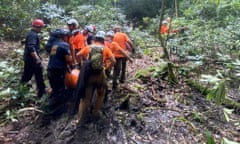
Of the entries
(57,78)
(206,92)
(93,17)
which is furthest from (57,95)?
(93,17)

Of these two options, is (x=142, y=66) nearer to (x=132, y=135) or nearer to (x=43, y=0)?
(x=132, y=135)

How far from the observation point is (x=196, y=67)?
339 inches

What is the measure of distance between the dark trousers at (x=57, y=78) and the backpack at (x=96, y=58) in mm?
915

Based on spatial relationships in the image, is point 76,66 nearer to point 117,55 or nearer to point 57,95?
point 57,95

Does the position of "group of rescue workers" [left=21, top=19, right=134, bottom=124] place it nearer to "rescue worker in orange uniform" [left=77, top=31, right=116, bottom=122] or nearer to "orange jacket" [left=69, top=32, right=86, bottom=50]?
"rescue worker in orange uniform" [left=77, top=31, right=116, bottom=122]

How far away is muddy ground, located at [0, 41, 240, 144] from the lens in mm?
5719

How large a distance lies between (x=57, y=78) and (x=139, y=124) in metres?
1.94

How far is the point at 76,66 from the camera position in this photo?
281 inches

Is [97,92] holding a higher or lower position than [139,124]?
higher

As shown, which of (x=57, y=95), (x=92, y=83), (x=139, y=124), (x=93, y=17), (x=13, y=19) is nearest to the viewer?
(x=92, y=83)

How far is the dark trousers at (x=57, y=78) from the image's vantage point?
6469 millimetres

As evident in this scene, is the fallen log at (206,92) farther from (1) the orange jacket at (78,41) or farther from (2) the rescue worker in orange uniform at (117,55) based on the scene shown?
(1) the orange jacket at (78,41)

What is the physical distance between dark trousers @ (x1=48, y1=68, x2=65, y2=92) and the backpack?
915 millimetres

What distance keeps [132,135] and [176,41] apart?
16.4ft
